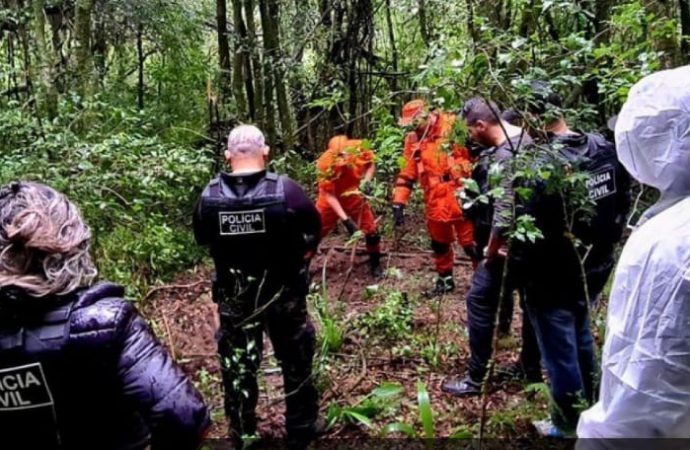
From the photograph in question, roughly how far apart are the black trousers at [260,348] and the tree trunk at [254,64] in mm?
5826

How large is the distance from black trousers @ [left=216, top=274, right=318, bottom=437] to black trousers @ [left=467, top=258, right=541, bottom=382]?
1007mm

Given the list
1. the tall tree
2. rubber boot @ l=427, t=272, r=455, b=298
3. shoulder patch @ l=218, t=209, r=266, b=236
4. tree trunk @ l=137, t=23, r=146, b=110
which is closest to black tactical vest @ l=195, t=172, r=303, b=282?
shoulder patch @ l=218, t=209, r=266, b=236

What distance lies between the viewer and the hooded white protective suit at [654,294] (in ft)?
4.91

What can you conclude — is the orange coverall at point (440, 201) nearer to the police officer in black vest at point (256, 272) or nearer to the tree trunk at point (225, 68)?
the police officer in black vest at point (256, 272)

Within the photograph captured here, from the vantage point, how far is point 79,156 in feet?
16.7

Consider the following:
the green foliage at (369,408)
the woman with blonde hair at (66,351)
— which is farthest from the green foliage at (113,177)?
the woman with blonde hair at (66,351)

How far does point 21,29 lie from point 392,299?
19.1 ft

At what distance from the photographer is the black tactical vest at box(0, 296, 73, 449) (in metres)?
1.70

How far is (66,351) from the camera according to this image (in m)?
1.69

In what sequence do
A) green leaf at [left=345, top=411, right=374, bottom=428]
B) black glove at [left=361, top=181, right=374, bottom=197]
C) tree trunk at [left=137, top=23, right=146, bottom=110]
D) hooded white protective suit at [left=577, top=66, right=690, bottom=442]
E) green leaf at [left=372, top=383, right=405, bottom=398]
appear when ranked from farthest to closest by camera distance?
tree trunk at [left=137, top=23, right=146, bottom=110] → black glove at [left=361, top=181, right=374, bottom=197] → green leaf at [left=372, top=383, right=405, bottom=398] → green leaf at [left=345, top=411, right=374, bottom=428] → hooded white protective suit at [left=577, top=66, right=690, bottom=442]

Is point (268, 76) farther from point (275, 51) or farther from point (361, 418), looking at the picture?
point (361, 418)

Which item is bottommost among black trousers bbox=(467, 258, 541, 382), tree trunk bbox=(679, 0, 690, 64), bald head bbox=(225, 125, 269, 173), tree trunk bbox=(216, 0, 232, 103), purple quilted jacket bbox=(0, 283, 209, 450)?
black trousers bbox=(467, 258, 541, 382)

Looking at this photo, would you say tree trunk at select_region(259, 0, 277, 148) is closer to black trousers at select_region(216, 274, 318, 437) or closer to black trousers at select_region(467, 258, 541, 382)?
black trousers at select_region(467, 258, 541, 382)

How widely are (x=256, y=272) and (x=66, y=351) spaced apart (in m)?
1.88
